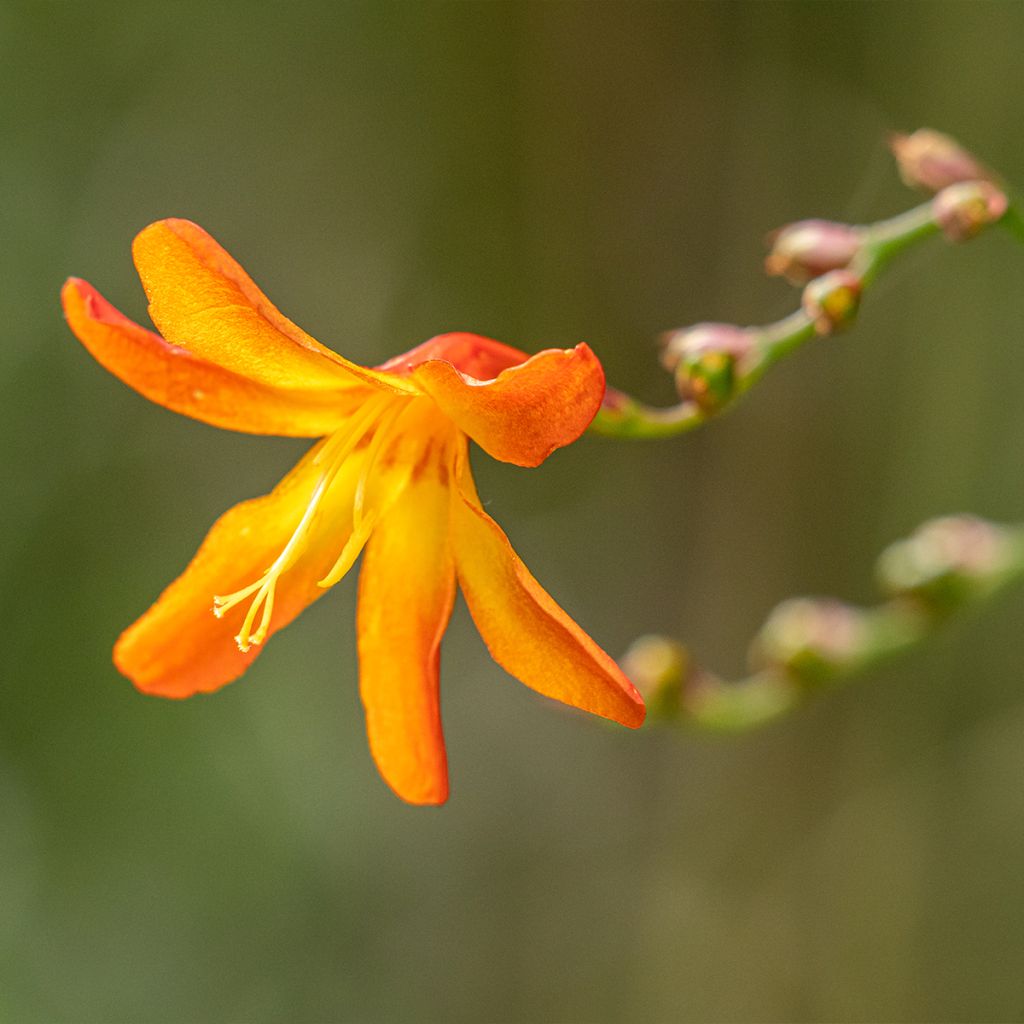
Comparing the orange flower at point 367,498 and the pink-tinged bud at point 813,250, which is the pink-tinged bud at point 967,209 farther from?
the orange flower at point 367,498

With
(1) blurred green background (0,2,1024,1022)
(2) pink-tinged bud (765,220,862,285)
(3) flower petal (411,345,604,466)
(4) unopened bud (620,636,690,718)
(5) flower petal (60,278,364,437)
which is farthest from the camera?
(1) blurred green background (0,2,1024,1022)

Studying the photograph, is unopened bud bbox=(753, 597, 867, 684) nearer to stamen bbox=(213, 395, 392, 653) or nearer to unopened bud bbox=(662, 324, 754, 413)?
unopened bud bbox=(662, 324, 754, 413)

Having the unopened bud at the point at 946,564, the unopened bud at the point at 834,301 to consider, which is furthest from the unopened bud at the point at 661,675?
the unopened bud at the point at 834,301

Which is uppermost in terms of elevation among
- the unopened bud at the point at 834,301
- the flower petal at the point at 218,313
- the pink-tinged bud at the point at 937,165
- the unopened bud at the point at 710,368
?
the pink-tinged bud at the point at 937,165

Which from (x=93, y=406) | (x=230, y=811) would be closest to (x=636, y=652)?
(x=230, y=811)

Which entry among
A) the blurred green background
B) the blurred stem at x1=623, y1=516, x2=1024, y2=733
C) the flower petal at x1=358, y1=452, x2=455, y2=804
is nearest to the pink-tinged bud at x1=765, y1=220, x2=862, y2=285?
the flower petal at x1=358, y1=452, x2=455, y2=804

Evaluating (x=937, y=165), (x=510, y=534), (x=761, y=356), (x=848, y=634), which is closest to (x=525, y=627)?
(x=761, y=356)

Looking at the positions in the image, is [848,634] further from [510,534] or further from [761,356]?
[510,534]
